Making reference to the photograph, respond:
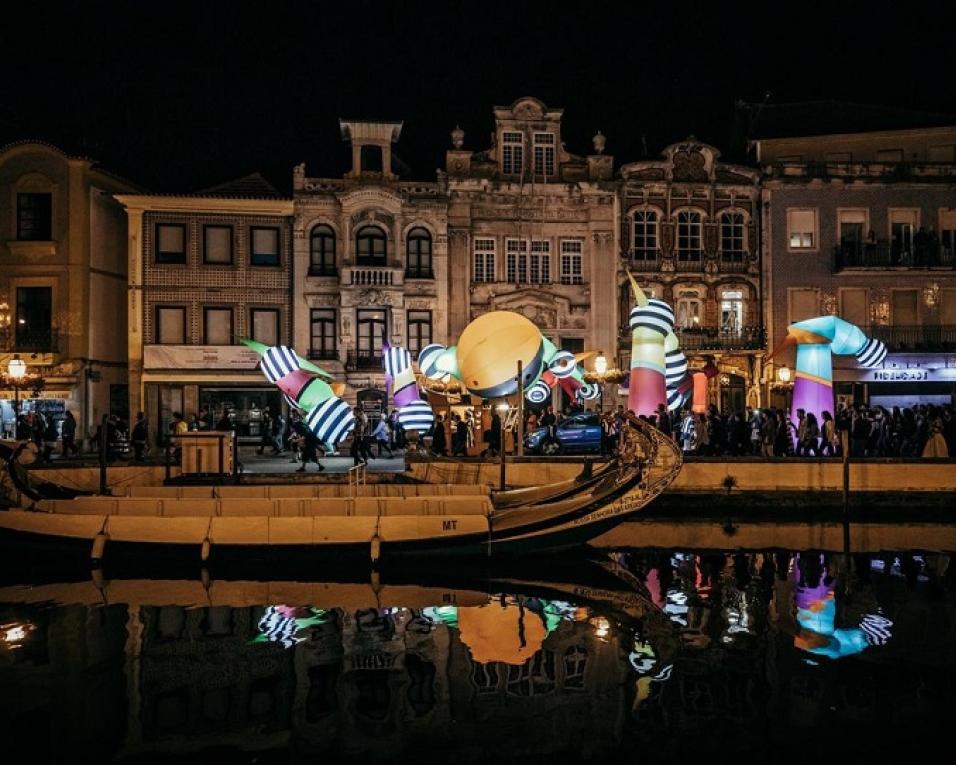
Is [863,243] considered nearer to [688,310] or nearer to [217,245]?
[688,310]

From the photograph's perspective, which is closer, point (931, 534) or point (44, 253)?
point (931, 534)

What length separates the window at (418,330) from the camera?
41156 mm

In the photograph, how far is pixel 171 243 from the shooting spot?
40.6m

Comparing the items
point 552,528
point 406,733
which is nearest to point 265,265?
point 552,528

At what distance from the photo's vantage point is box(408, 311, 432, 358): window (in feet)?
135

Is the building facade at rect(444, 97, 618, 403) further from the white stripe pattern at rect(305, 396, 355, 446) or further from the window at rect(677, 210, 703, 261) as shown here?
the white stripe pattern at rect(305, 396, 355, 446)

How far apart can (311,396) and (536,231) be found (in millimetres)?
16557

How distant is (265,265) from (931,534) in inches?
1074

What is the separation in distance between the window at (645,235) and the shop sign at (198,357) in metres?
16.4

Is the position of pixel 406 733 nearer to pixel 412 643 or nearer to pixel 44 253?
pixel 412 643

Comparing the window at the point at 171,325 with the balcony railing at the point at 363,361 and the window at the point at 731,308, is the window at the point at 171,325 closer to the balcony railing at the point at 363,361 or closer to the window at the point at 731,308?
the balcony railing at the point at 363,361

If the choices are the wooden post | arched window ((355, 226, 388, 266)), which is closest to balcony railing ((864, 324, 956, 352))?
arched window ((355, 226, 388, 266))

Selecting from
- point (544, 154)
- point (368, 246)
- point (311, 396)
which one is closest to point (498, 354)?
point (311, 396)

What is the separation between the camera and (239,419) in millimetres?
40125
